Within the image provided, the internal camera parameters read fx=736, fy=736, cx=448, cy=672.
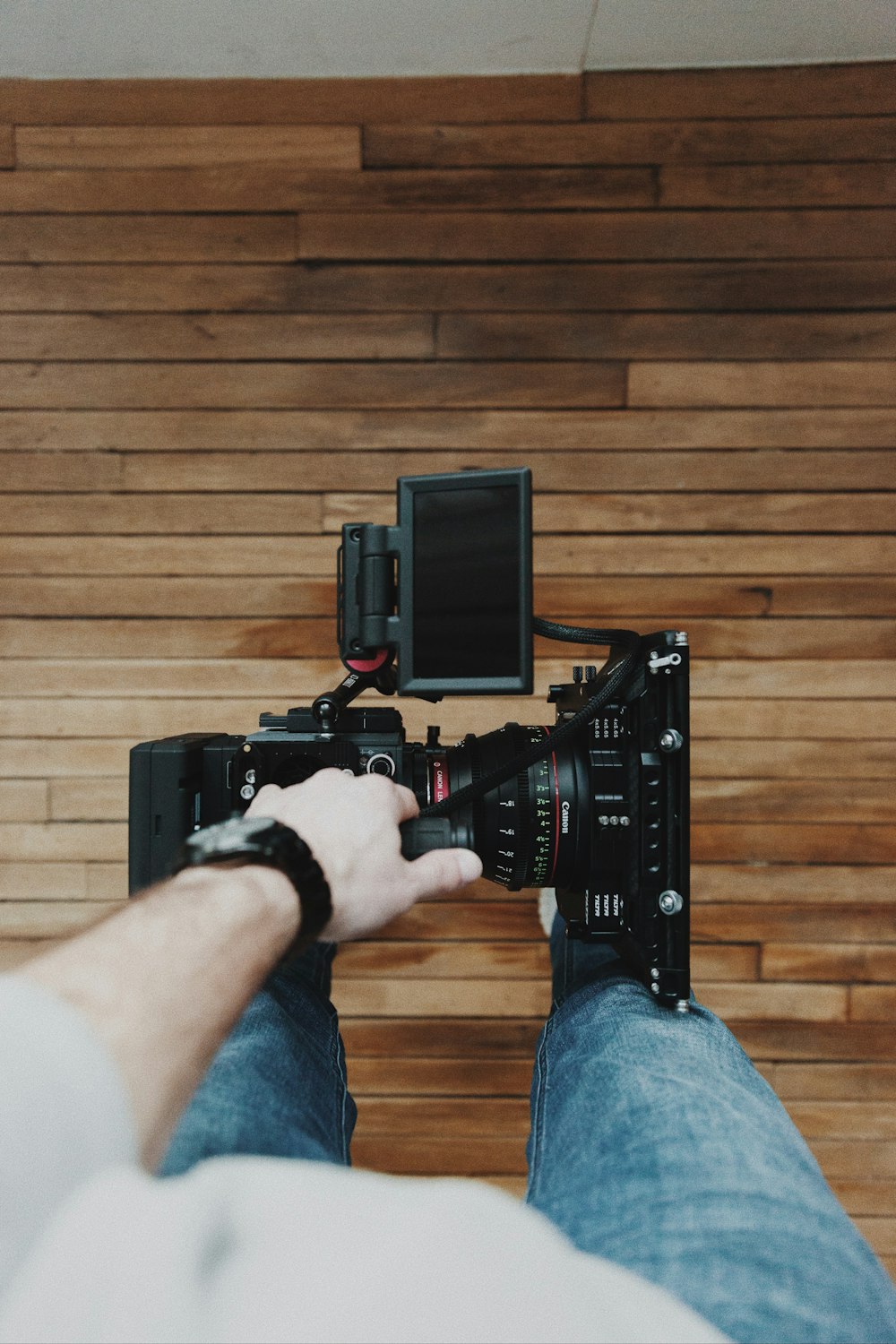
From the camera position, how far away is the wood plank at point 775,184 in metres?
1.19

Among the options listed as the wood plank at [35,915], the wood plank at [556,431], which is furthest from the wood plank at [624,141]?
the wood plank at [35,915]

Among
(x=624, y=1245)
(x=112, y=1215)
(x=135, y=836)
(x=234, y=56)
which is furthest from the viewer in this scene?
(x=234, y=56)

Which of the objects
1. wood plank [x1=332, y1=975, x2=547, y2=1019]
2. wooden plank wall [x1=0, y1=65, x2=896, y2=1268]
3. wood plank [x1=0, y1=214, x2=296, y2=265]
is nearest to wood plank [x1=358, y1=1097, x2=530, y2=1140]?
wooden plank wall [x1=0, y1=65, x2=896, y2=1268]

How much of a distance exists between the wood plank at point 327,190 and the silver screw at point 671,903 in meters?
1.08

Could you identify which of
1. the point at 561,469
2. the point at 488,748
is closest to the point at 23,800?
the point at 488,748

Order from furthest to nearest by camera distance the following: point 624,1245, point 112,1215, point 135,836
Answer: point 135,836 → point 624,1245 → point 112,1215

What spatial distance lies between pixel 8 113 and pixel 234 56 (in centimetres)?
39

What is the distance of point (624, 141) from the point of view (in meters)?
1.19

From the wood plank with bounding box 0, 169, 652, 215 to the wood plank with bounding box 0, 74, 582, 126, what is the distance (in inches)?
3.3

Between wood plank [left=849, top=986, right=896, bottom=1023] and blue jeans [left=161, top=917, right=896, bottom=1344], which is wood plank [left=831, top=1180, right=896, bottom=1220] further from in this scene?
blue jeans [left=161, top=917, right=896, bottom=1344]

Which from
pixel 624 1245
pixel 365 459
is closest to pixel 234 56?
pixel 365 459

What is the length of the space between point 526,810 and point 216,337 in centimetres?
95

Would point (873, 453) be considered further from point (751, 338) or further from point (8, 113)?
point (8, 113)

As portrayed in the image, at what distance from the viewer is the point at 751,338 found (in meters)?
1.20
